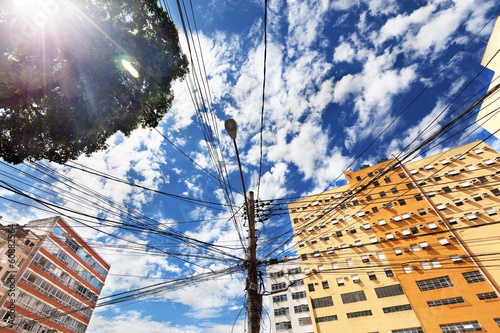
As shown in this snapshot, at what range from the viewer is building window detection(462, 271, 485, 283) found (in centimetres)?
2112

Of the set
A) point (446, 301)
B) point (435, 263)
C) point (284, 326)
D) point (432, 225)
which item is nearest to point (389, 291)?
point (446, 301)

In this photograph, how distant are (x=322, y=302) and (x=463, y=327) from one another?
1364cm

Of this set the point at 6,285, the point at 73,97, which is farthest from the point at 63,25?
the point at 6,285

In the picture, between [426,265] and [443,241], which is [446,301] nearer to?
[426,265]

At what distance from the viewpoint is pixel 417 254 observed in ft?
81.9

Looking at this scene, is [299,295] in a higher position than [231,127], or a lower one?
higher

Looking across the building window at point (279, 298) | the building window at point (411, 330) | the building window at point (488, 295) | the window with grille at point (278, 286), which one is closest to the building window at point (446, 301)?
the building window at point (488, 295)

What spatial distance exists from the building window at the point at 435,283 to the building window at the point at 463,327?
317 cm

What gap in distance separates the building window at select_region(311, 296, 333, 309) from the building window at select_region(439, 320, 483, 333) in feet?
36.3

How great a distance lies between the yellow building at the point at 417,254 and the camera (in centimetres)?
2109

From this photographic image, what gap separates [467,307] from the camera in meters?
20.5

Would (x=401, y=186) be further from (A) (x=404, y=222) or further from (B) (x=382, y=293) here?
(B) (x=382, y=293)

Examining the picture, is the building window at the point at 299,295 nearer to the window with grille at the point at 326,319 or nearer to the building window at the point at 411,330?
the window with grille at the point at 326,319

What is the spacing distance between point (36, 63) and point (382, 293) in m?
34.2
